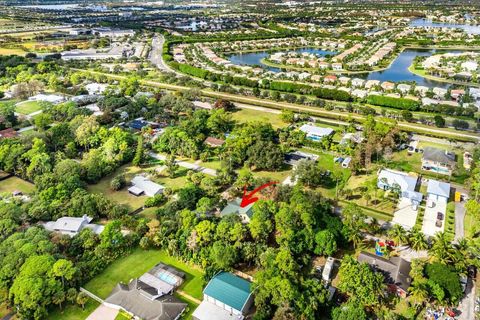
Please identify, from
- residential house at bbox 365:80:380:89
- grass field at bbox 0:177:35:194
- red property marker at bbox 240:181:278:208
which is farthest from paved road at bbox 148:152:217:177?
residential house at bbox 365:80:380:89

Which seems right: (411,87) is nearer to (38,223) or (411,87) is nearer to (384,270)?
(384,270)

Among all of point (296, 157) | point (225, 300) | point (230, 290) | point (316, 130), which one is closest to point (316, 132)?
point (316, 130)

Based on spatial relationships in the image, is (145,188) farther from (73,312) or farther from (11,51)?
(11,51)

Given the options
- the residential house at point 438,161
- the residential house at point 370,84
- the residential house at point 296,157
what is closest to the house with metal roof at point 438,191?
the residential house at point 438,161

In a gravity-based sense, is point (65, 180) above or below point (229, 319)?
above

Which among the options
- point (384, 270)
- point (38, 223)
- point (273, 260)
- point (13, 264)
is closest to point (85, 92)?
point (38, 223)

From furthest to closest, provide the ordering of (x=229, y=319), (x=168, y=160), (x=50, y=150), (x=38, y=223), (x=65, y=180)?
(x=50, y=150) → (x=168, y=160) → (x=65, y=180) → (x=38, y=223) → (x=229, y=319)
